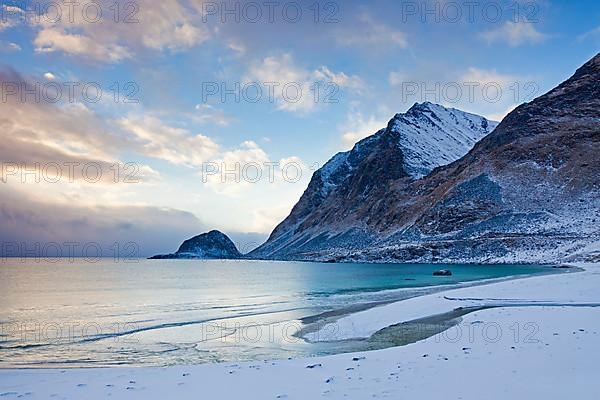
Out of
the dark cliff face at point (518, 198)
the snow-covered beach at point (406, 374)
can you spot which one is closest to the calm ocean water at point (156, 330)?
the snow-covered beach at point (406, 374)

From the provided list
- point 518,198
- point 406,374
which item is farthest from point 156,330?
point 518,198

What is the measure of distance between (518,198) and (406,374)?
489ft

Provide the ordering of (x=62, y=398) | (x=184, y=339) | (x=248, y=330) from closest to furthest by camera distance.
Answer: (x=62, y=398) < (x=184, y=339) < (x=248, y=330)

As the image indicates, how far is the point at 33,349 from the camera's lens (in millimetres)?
20891

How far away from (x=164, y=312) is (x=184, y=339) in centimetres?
1331

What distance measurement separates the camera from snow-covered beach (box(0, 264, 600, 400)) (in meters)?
10.7

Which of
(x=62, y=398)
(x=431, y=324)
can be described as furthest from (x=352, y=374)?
(x=431, y=324)

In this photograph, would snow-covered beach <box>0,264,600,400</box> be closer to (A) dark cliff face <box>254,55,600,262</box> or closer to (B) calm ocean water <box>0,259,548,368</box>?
(B) calm ocean water <box>0,259,548,368</box>

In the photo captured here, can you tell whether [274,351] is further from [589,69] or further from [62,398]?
[589,69]

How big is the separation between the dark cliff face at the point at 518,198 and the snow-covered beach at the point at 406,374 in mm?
92551

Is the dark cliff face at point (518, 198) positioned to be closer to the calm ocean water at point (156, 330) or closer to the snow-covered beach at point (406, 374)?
the calm ocean water at point (156, 330)

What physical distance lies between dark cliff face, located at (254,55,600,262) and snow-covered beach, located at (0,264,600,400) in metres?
92.6

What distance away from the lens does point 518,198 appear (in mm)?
146375

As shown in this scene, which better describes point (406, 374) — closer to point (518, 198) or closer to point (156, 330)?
point (156, 330)
